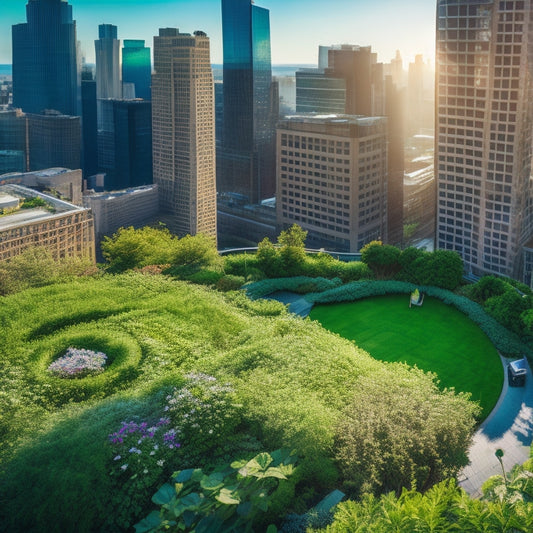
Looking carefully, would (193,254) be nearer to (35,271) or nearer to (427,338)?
(35,271)

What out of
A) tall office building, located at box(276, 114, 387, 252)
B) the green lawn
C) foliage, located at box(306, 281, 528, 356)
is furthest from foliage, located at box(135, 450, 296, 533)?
tall office building, located at box(276, 114, 387, 252)

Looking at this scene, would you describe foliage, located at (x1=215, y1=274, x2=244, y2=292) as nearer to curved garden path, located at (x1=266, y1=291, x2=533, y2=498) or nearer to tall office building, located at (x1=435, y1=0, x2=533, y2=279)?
curved garden path, located at (x1=266, y1=291, x2=533, y2=498)

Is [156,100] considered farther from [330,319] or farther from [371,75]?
[330,319]

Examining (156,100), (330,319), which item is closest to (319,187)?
(156,100)

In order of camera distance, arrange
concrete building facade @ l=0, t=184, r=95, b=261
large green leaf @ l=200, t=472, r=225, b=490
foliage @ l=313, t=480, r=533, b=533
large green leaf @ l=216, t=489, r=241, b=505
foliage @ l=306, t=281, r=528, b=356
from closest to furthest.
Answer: foliage @ l=313, t=480, r=533, b=533 < large green leaf @ l=216, t=489, r=241, b=505 < large green leaf @ l=200, t=472, r=225, b=490 < foliage @ l=306, t=281, r=528, b=356 < concrete building facade @ l=0, t=184, r=95, b=261

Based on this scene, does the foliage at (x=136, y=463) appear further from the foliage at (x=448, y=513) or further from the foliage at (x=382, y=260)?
the foliage at (x=382, y=260)

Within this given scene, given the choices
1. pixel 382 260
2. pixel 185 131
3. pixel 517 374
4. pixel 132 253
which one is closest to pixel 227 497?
pixel 517 374

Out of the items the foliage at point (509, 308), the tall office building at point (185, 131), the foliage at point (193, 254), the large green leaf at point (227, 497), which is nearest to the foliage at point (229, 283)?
the foliage at point (193, 254)

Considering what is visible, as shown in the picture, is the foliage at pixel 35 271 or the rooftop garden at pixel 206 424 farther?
the foliage at pixel 35 271
